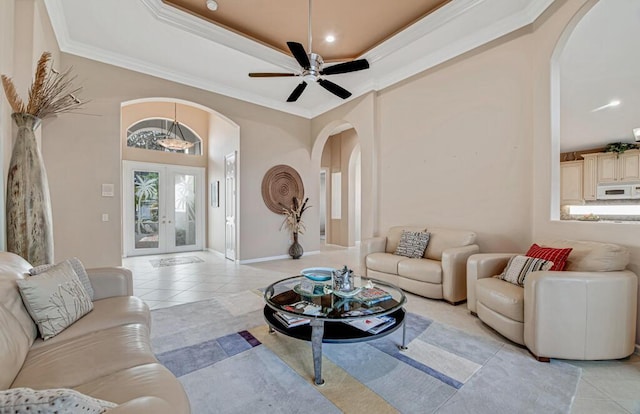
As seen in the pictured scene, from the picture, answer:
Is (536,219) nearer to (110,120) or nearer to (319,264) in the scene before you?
(319,264)

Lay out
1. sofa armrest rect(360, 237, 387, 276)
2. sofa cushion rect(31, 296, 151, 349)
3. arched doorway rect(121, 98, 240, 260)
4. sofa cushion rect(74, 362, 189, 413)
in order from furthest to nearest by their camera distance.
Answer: arched doorway rect(121, 98, 240, 260) < sofa armrest rect(360, 237, 387, 276) < sofa cushion rect(31, 296, 151, 349) < sofa cushion rect(74, 362, 189, 413)

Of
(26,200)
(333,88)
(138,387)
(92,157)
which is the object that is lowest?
(138,387)

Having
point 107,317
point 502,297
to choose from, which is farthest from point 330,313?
point 502,297

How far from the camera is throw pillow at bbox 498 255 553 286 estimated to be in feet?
7.79

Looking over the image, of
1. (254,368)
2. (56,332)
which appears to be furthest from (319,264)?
(56,332)

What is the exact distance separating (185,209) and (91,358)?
6.26 metres

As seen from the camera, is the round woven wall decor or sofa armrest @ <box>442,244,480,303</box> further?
the round woven wall decor

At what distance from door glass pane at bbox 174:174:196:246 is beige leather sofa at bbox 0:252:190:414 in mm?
5461

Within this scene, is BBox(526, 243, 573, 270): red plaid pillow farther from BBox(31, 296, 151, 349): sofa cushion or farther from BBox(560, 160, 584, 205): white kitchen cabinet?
BBox(560, 160, 584, 205): white kitchen cabinet

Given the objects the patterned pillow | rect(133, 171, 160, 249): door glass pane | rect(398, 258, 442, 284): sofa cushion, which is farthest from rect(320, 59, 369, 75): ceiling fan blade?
rect(133, 171, 160, 249): door glass pane

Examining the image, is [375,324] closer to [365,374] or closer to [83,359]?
[365,374]

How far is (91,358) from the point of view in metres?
1.28

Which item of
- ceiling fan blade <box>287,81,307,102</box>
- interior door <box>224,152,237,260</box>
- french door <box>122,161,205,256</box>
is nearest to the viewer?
ceiling fan blade <box>287,81,307,102</box>

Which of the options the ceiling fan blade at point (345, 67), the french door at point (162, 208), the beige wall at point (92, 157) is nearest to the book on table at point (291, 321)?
the ceiling fan blade at point (345, 67)
